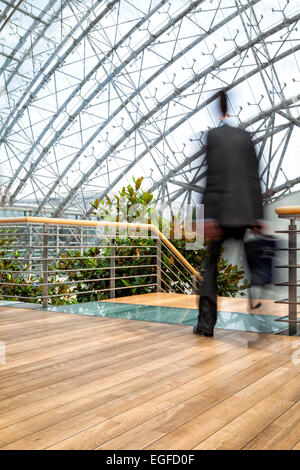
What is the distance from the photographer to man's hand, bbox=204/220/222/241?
2.25m

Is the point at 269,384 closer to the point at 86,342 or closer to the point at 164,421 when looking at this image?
the point at 164,421

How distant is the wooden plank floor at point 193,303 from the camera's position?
3211mm

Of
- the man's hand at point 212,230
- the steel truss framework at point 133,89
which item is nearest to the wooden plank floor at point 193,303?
the man's hand at point 212,230

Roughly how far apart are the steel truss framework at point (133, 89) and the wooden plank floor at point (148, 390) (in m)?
8.63

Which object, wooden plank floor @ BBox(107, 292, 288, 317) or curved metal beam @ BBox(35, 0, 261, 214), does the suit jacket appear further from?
curved metal beam @ BBox(35, 0, 261, 214)

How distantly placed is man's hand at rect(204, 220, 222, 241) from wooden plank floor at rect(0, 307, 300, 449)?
538 millimetres

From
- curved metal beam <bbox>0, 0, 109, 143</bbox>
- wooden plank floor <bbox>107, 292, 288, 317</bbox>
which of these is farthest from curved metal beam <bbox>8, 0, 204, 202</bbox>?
wooden plank floor <bbox>107, 292, 288, 317</bbox>

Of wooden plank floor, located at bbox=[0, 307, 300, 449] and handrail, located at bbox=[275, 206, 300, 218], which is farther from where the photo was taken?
handrail, located at bbox=[275, 206, 300, 218]

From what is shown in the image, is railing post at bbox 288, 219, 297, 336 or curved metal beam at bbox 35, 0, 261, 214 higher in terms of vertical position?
curved metal beam at bbox 35, 0, 261, 214

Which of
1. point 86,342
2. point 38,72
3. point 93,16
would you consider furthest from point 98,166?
point 86,342

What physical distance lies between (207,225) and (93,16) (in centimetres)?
1144

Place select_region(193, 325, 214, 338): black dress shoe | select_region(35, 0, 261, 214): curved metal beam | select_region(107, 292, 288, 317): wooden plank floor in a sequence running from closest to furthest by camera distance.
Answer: select_region(193, 325, 214, 338): black dress shoe, select_region(107, 292, 288, 317): wooden plank floor, select_region(35, 0, 261, 214): curved metal beam

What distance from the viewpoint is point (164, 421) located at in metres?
1.33

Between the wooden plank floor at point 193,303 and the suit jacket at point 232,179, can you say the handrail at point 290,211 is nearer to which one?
the suit jacket at point 232,179
